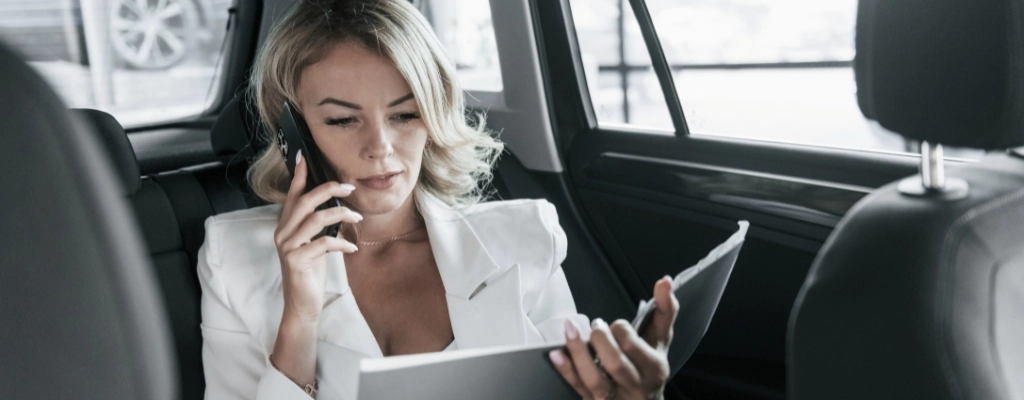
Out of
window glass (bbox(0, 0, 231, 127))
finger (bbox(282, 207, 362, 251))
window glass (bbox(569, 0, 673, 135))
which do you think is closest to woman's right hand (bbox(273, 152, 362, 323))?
finger (bbox(282, 207, 362, 251))

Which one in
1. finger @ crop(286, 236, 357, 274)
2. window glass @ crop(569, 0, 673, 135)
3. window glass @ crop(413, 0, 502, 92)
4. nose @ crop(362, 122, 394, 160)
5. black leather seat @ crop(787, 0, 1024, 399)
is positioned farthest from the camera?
window glass @ crop(413, 0, 502, 92)

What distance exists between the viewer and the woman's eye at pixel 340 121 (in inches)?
55.5

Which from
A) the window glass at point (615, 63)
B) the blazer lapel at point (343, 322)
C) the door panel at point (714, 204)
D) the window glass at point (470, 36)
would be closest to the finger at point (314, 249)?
the blazer lapel at point (343, 322)

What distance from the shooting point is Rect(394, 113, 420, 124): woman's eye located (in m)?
1.44

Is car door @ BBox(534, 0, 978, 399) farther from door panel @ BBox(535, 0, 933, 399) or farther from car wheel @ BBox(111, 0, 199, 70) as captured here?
car wheel @ BBox(111, 0, 199, 70)

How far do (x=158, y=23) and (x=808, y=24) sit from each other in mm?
2608

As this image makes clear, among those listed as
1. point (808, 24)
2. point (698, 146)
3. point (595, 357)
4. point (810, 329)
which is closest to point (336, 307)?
point (595, 357)

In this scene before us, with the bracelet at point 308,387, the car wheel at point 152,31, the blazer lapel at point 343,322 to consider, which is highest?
the car wheel at point 152,31

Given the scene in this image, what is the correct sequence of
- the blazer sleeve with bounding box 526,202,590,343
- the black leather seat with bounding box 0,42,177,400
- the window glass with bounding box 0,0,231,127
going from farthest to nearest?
the window glass with bounding box 0,0,231,127 → the blazer sleeve with bounding box 526,202,590,343 → the black leather seat with bounding box 0,42,177,400

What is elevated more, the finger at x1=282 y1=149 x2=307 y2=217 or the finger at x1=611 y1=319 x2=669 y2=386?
the finger at x1=282 y1=149 x2=307 y2=217

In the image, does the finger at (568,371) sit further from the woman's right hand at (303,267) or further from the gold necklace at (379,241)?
the gold necklace at (379,241)

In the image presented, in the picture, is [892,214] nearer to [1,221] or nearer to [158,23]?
[1,221]

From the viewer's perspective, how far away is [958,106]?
828 mm

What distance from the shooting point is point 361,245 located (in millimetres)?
1569
